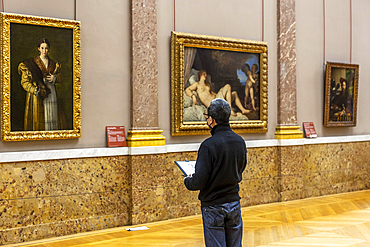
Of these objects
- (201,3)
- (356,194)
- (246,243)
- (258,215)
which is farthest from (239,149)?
(356,194)

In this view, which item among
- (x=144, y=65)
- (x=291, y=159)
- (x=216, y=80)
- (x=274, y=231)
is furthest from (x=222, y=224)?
(x=291, y=159)

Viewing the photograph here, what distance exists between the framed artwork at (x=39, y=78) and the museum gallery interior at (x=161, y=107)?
0.02 metres

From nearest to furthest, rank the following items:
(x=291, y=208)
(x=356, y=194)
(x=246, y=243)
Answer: (x=246, y=243) → (x=291, y=208) → (x=356, y=194)

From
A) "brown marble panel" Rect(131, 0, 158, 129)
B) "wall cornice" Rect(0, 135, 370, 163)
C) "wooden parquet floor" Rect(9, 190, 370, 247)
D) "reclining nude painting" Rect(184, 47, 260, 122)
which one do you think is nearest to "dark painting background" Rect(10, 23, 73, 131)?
"wall cornice" Rect(0, 135, 370, 163)

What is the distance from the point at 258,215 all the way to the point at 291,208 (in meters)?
1.00

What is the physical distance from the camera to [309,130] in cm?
971

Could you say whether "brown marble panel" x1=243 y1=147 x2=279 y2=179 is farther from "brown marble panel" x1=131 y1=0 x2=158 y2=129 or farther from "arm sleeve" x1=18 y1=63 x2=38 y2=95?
"arm sleeve" x1=18 y1=63 x2=38 y2=95

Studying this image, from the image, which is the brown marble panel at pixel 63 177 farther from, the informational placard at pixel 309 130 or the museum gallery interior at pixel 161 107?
the informational placard at pixel 309 130

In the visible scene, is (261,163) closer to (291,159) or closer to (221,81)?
(291,159)

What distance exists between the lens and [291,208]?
849 centimetres

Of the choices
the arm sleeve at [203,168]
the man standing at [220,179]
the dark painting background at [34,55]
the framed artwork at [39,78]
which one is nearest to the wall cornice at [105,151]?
the framed artwork at [39,78]

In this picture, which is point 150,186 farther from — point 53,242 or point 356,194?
point 356,194

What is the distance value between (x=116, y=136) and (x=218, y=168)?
13.5 feet

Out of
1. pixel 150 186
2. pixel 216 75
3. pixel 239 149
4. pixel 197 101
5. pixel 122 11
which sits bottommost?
pixel 150 186
